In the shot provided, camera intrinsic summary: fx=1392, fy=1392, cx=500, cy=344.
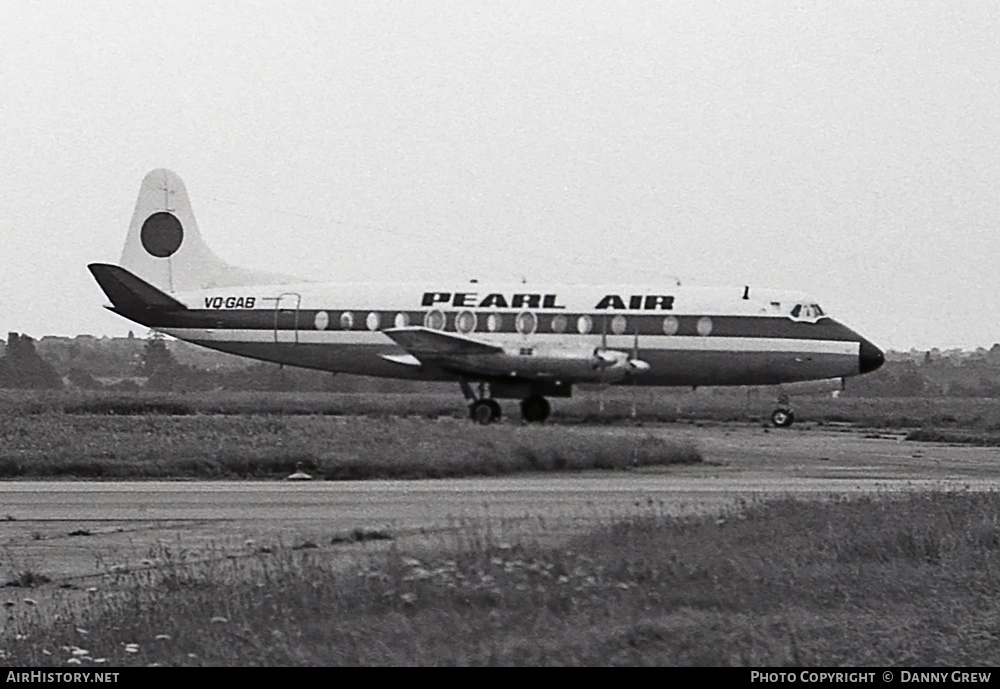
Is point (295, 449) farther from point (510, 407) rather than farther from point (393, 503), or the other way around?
point (510, 407)

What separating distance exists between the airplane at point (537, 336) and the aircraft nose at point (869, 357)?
0.04 meters

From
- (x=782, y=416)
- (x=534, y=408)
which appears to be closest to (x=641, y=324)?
(x=534, y=408)

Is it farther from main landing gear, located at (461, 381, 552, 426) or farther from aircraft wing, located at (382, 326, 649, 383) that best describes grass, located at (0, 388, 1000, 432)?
aircraft wing, located at (382, 326, 649, 383)

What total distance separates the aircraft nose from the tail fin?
16362 millimetres

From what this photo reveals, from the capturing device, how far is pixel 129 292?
3828cm

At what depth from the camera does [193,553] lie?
13.9 metres

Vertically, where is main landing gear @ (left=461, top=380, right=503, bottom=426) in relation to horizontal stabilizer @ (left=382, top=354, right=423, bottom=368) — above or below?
below

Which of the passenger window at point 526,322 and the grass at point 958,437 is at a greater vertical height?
the passenger window at point 526,322

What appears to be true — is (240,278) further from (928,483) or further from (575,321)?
(928,483)

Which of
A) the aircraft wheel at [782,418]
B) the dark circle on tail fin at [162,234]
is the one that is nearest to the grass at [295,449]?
the aircraft wheel at [782,418]

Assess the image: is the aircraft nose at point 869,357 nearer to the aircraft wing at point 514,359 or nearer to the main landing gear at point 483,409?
the aircraft wing at point 514,359

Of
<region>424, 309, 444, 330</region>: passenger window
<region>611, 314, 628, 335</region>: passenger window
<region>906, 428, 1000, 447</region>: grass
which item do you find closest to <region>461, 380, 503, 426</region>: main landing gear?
<region>424, 309, 444, 330</region>: passenger window

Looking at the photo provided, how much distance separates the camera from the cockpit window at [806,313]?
35.1 meters

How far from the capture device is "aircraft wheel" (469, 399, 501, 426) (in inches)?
1388
